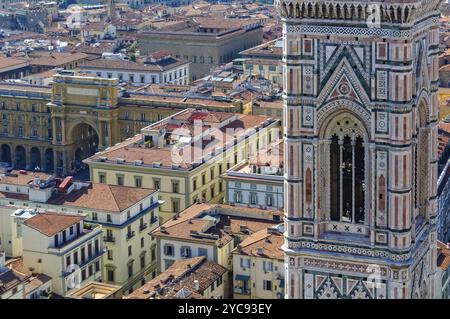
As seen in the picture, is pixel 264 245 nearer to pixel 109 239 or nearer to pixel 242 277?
pixel 242 277

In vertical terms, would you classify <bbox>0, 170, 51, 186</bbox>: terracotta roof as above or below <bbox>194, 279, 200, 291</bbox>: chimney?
above

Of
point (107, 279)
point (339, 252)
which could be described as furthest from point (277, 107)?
point (339, 252)

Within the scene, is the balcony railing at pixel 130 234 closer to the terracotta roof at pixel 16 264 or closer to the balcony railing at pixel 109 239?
the balcony railing at pixel 109 239

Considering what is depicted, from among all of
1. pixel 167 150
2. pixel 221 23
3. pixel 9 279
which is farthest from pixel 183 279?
pixel 221 23

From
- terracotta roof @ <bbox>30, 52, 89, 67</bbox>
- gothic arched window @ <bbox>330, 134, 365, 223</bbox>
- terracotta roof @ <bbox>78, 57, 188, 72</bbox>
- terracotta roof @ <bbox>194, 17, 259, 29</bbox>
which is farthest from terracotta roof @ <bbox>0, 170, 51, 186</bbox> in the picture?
terracotta roof @ <bbox>194, 17, 259, 29</bbox>

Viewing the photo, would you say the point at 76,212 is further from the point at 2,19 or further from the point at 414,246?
the point at 2,19

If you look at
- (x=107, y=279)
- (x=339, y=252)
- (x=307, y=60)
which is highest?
(x=307, y=60)

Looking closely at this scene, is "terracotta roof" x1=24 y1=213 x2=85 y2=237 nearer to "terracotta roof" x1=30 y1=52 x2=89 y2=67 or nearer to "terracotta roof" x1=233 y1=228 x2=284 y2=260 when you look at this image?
"terracotta roof" x1=233 y1=228 x2=284 y2=260
